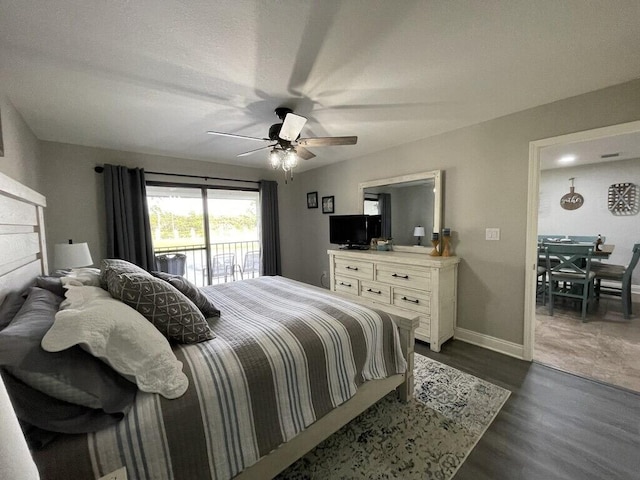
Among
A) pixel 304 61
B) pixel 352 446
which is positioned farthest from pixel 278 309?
pixel 304 61

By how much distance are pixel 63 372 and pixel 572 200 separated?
704 cm

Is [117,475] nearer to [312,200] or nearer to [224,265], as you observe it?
[224,265]

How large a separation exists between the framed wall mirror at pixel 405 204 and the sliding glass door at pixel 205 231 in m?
2.10

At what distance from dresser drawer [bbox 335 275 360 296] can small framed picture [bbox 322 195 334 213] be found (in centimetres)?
128

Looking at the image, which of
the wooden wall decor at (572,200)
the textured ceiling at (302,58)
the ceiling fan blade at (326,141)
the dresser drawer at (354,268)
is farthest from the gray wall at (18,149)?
the wooden wall decor at (572,200)

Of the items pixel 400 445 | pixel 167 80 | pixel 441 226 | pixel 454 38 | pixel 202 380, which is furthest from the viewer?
pixel 441 226

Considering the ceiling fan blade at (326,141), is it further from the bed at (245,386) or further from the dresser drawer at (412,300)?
the dresser drawer at (412,300)

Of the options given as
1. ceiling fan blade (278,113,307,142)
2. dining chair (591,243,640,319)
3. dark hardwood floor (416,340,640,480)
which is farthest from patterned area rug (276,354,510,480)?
dining chair (591,243,640,319)

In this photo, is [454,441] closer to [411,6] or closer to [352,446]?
[352,446]

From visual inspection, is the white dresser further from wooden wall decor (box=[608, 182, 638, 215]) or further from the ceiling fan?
A: wooden wall decor (box=[608, 182, 638, 215])

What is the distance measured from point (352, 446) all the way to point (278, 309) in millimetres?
937

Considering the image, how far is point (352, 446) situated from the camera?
157 cm

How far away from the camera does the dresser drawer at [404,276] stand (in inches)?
107

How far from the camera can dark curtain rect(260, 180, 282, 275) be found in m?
4.54
